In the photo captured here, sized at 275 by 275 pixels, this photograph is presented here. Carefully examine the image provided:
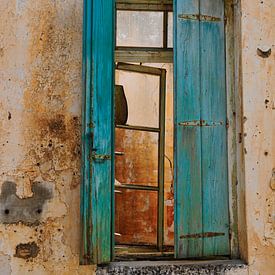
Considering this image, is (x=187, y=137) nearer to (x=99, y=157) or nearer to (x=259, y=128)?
(x=259, y=128)

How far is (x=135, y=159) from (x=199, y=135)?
160 centimetres

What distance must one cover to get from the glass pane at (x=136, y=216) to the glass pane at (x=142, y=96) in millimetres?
576

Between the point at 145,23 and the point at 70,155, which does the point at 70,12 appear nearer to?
the point at 145,23

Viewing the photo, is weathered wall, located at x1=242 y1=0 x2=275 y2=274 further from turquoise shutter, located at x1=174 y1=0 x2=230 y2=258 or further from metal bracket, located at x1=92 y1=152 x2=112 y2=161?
metal bracket, located at x1=92 y1=152 x2=112 y2=161

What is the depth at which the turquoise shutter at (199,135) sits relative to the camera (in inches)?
122

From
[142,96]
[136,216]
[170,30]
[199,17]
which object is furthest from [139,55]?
[136,216]

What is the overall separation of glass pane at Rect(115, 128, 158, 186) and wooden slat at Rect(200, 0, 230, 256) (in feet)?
2.54

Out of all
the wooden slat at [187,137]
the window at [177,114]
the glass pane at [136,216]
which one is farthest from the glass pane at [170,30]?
the glass pane at [136,216]

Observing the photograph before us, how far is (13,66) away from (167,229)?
7.96 feet

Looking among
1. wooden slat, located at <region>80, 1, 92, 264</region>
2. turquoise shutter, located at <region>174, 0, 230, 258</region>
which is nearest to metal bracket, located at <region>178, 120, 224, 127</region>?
turquoise shutter, located at <region>174, 0, 230, 258</region>

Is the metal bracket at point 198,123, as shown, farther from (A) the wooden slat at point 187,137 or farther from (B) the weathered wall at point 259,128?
(B) the weathered wall at point 259,128

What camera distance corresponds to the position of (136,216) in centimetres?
448

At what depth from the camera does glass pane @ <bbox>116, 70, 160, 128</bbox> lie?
381 cm

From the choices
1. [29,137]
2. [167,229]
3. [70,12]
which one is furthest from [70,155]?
[167,229]
